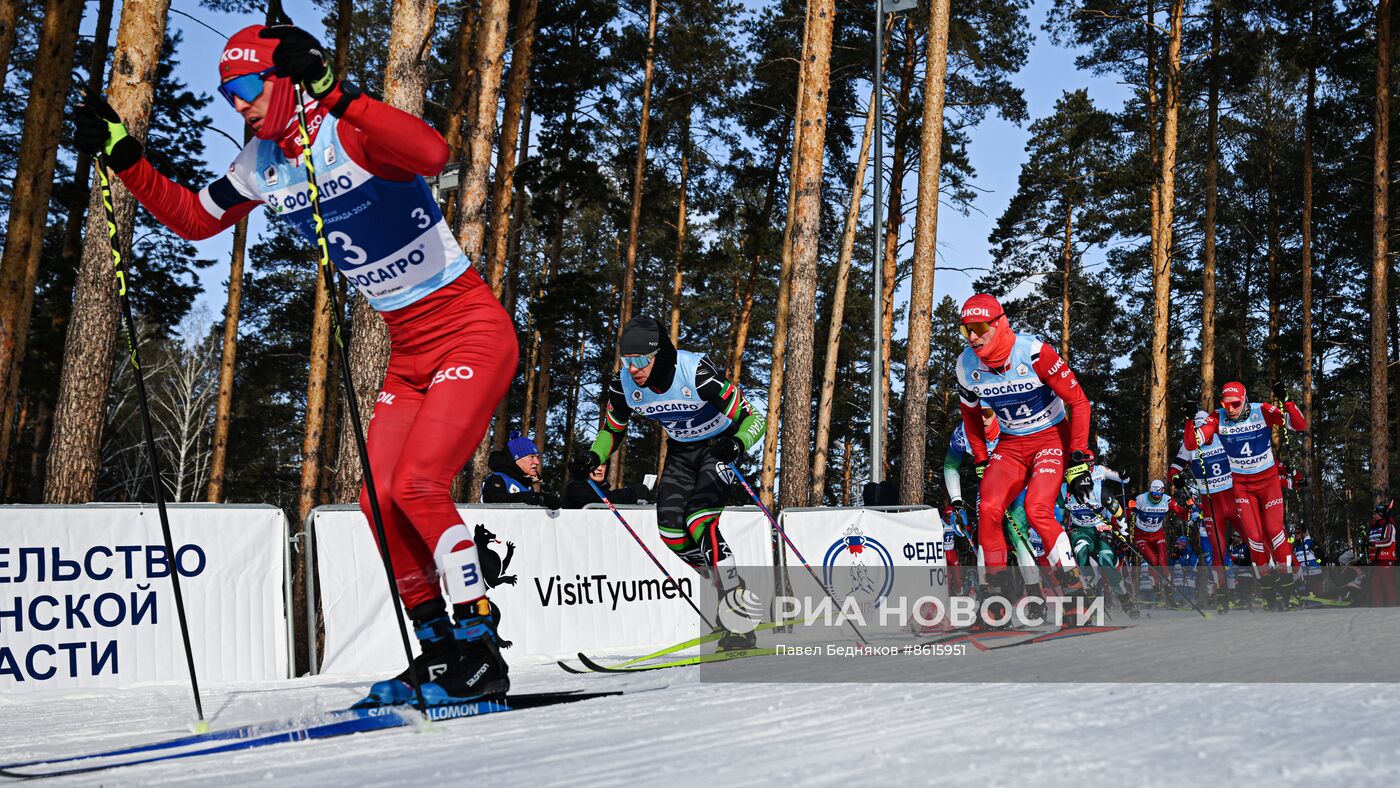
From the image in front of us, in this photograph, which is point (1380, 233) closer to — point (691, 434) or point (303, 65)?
point (691, 434)

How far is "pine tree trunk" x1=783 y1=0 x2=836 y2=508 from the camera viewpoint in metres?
14.4

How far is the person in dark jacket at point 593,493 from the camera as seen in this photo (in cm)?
712

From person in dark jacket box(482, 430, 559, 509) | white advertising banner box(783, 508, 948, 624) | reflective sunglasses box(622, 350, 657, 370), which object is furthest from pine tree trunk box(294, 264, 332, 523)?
reflective sunglasses box(622, 350, 657, 370)

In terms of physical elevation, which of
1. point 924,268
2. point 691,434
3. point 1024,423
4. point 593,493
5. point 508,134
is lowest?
point 593,493

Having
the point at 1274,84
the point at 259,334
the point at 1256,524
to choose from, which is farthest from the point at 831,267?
the point at 1256,524

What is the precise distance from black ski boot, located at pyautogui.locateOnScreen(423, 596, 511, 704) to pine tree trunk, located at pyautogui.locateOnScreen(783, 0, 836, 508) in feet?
34.4

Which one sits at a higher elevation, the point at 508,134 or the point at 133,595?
the point at 508,134

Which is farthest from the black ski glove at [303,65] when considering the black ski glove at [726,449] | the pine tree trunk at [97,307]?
the pine tree trunk at [97,307]

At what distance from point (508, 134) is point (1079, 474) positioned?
749 inches

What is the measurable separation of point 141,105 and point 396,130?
639cm

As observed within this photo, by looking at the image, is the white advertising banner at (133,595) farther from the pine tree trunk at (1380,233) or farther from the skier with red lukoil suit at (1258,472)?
the pine tree trunk at (1380,233)

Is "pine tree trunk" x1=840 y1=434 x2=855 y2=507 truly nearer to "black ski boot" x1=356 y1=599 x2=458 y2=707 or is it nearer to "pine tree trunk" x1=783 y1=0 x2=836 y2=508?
"pine tree trunk" x1=783 y1=0 x2=836 y2=508

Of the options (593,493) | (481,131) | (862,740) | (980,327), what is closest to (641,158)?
(481,131)

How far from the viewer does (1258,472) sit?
485 inches
